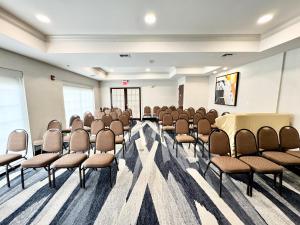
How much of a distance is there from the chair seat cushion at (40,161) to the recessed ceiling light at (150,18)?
117 inches

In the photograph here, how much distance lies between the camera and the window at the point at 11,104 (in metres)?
3.20

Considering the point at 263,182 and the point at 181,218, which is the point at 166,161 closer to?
the point at 181,218

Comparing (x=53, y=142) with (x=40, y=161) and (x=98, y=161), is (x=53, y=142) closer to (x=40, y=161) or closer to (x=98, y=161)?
(x=40, y=161)

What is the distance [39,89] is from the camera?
160 inches

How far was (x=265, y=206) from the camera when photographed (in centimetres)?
204

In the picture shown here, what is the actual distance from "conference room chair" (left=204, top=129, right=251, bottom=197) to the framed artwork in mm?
3175

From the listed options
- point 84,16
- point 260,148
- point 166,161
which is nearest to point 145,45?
point 84,16

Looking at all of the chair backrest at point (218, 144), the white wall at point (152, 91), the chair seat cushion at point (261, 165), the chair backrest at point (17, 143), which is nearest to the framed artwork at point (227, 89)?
the chair backrest at point (218, 144)

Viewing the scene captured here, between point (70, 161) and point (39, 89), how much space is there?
2.74 meters

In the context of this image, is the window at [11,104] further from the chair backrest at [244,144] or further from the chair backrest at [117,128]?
the chair backrest at [244,144]

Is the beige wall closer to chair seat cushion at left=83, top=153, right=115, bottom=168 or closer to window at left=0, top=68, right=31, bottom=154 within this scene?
window at left=0, top=68, right=31, bottom=154

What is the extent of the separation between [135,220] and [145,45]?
3234mm

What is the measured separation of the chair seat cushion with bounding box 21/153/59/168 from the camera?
7.98ft

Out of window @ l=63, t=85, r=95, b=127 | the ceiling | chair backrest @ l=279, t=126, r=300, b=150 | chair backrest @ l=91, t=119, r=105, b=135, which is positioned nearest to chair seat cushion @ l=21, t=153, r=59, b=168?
chair backrest @ l=91, t=119, r=105, b=135
